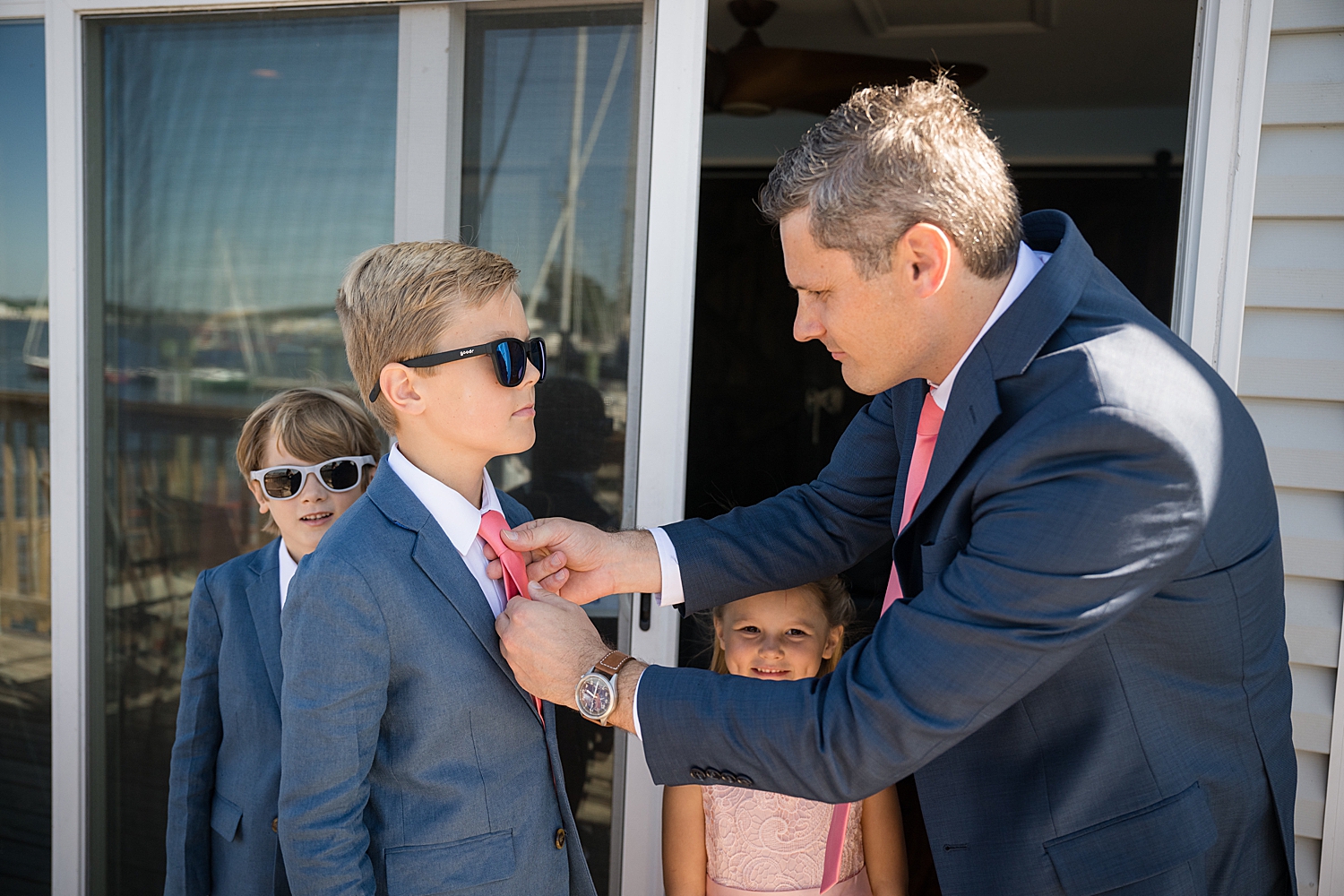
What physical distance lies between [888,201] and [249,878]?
1.66 meters

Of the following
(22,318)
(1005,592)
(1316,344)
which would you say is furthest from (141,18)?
(1316,344)

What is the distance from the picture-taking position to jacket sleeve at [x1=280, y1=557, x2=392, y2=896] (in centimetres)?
128

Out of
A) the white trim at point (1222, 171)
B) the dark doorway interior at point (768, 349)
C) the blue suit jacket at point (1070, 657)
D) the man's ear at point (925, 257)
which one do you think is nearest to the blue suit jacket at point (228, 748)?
the blue suit jacket at point (1070, 657)

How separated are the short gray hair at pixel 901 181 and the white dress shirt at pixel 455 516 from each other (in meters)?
0.69

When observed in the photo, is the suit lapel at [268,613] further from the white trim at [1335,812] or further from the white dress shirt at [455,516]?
the white trim at [1335,812]

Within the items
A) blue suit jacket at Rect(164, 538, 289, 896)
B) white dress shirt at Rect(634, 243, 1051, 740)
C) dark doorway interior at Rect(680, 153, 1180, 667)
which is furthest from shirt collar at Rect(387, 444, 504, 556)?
dark doorway interior at Rect(680, 153, 1180, 667)

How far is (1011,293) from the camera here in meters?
1.39

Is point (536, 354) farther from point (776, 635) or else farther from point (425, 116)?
point (425, 116)

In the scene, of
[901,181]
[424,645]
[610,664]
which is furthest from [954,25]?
[424,645]

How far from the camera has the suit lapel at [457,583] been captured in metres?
1.38

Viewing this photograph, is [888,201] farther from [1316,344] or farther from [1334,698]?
[1334,698]

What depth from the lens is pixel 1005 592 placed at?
1.17 metres

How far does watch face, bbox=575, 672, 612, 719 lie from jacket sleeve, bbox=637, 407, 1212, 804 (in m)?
0.15

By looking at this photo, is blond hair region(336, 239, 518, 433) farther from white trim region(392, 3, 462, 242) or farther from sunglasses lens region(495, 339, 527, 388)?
white trim region(392, 3, 462, 242)
